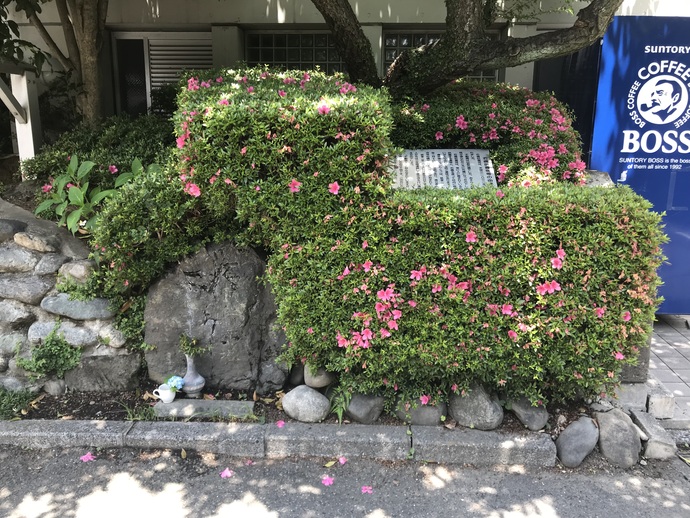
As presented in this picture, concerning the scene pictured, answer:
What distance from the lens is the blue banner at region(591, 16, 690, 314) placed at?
5.02 meters

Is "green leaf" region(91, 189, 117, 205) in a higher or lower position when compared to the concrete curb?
higher

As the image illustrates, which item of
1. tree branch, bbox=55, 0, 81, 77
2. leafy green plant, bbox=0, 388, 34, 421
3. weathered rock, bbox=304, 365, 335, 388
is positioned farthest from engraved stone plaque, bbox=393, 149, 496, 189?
tree branch, bbox=55, 0, 81, 77

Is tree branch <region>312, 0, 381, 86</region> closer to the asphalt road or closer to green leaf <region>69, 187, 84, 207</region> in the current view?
green leaf <region>69, 187, 84, 207</region>

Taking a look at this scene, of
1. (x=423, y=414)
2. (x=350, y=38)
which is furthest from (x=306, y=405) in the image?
(x=350, y=38)

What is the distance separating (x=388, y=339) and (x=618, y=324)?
1373 millimetres

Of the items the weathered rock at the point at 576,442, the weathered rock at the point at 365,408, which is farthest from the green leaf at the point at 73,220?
the weathered rock at the point at 576,442

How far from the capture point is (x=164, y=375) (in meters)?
4.06

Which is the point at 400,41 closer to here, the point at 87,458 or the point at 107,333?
the point at 107,333

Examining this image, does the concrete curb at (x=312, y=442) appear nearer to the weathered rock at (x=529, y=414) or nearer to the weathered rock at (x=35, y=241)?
the weathered rock at (x=529, y=414)

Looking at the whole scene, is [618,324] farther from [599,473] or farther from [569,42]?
[569,42]

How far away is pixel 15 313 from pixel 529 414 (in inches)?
140

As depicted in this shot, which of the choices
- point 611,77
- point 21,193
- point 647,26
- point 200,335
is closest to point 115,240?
point 200,335

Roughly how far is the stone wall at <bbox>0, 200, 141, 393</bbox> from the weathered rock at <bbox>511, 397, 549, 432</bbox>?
2583 mm

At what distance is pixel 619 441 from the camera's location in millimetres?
3609
